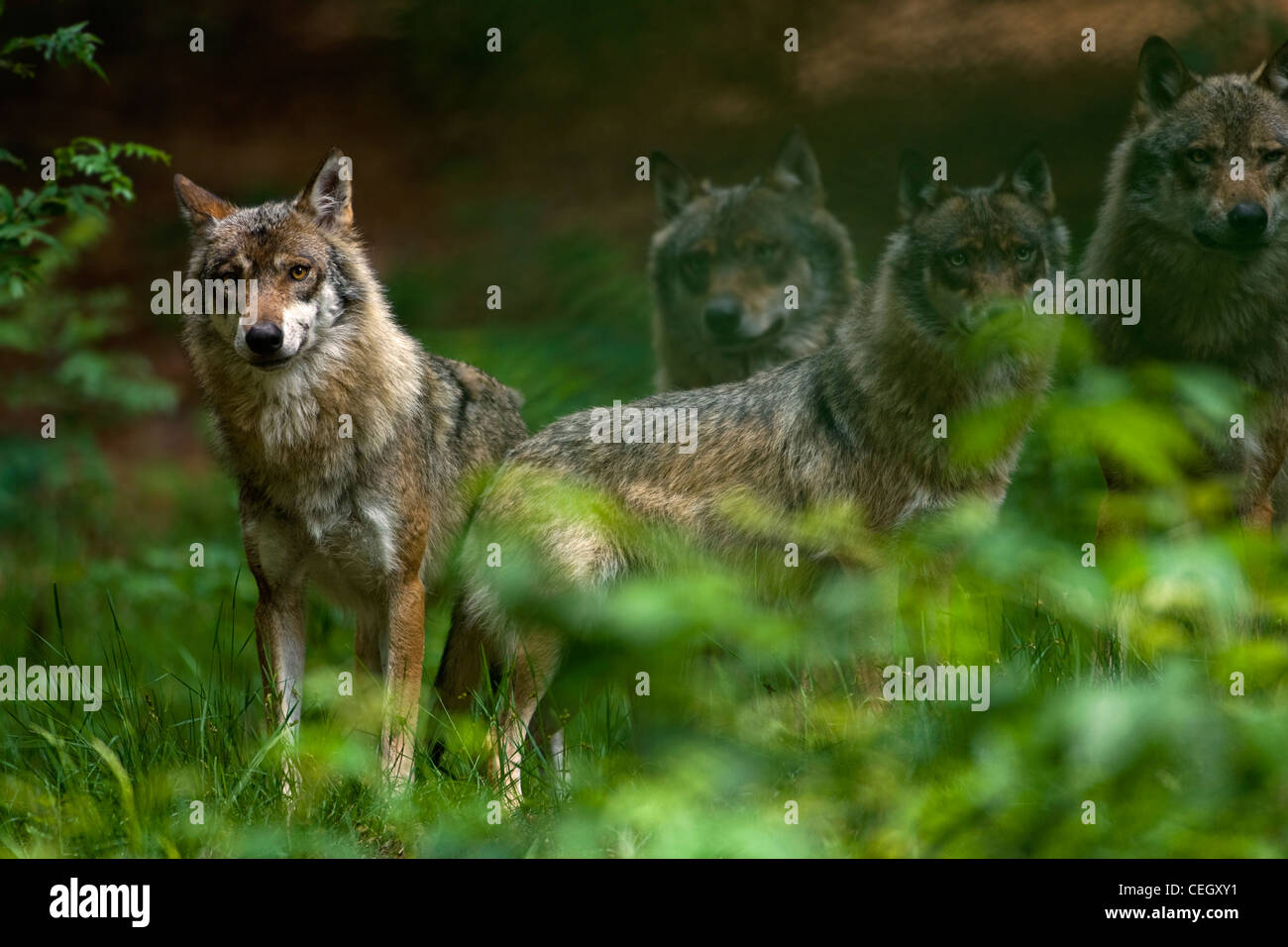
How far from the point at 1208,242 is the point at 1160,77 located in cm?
81

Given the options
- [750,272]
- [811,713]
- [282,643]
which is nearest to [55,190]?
[282,643]

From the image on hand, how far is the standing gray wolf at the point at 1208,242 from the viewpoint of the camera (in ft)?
16.6

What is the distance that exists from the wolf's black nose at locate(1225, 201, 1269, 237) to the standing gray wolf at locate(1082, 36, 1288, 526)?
6 cm

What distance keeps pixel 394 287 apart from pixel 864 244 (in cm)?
342

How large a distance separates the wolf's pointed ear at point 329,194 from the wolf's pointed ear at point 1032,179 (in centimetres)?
274

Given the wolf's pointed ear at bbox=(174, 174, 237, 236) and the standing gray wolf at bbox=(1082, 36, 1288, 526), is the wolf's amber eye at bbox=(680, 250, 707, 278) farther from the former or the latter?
the wolf's pointed ear at bbox=(174, 174, 237, 236)

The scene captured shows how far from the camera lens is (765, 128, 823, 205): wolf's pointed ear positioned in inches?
290

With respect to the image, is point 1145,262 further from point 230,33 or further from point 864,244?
point 230,33

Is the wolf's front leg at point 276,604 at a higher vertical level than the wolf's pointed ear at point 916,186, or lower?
lower

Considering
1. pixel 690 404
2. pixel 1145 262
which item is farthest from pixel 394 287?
pixel 1145 262

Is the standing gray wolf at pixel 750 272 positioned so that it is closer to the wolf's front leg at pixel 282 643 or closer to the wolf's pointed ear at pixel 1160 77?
the wolf's pointed ear at pixel 1160 77

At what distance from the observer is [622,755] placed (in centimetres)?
401
